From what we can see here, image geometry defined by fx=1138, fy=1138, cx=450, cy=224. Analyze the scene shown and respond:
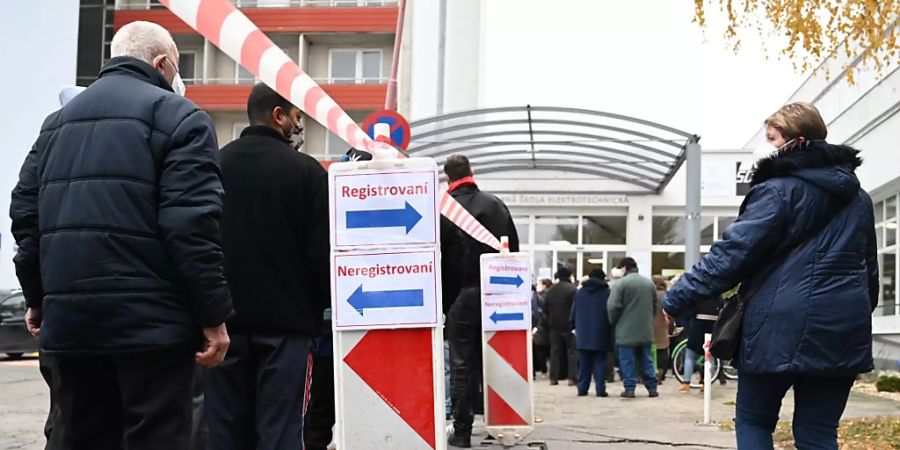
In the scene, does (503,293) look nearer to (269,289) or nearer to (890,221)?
(269,289)

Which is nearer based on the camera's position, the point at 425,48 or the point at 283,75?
the point at 283,75

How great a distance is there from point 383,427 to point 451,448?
9.80 feet

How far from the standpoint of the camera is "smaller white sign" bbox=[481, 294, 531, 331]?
27.5 feet

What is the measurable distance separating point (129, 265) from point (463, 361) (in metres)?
4.91

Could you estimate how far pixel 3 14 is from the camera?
117ft

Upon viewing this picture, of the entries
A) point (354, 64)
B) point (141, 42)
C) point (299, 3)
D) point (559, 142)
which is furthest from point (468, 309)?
point (299, 3)

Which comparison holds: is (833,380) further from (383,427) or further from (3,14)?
(3,14)

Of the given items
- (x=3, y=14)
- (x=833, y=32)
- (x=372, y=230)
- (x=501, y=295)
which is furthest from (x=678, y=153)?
(x=3, y=14)

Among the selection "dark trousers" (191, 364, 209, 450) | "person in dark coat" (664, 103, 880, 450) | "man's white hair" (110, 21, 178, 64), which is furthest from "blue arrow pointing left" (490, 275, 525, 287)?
"man's white hair" (110, 21, 178, 64)

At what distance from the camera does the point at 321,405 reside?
630 centimetres

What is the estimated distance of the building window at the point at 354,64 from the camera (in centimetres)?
4322

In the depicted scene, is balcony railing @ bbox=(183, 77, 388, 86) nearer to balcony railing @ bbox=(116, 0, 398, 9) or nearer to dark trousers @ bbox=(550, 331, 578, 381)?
balcony railing @ bbox=(116, 0, 398, 9)

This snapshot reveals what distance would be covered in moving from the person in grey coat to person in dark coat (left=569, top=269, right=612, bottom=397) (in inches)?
7.5

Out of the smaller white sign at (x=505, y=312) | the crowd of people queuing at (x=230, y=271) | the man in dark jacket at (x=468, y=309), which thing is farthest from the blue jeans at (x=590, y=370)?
the crowd of people queuing at (x=230, y=271)
